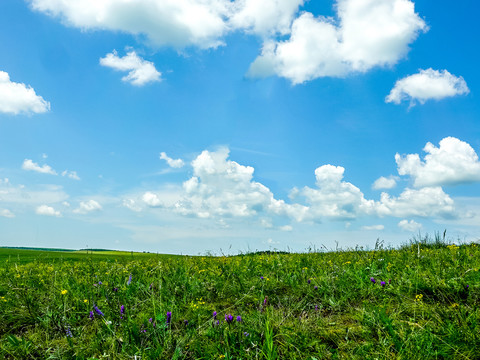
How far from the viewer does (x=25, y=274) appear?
23.8 feet

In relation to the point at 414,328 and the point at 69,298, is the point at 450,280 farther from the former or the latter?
the point at 69,298

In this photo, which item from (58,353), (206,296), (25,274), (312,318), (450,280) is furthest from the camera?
(25,274)

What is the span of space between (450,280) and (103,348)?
4244mm

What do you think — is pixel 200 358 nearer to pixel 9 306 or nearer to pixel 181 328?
pixel 181 328

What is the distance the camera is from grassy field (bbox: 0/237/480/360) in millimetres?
3316

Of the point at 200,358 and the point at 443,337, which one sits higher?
the point at 443,337

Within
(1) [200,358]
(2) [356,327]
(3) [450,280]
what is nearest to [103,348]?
(1) [200,358]

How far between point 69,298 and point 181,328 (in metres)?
2.14

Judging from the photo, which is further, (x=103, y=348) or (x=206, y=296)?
(x=206, y=296)

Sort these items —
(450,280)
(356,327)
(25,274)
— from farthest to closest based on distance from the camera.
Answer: (25,274) < (450,280) < (356,327)

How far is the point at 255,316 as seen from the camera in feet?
12.9

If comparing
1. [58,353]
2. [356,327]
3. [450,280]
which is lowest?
[58,353]

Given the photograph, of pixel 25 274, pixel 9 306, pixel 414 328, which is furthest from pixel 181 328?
pixel 25 274

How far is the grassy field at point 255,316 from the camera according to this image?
3.32 meters
